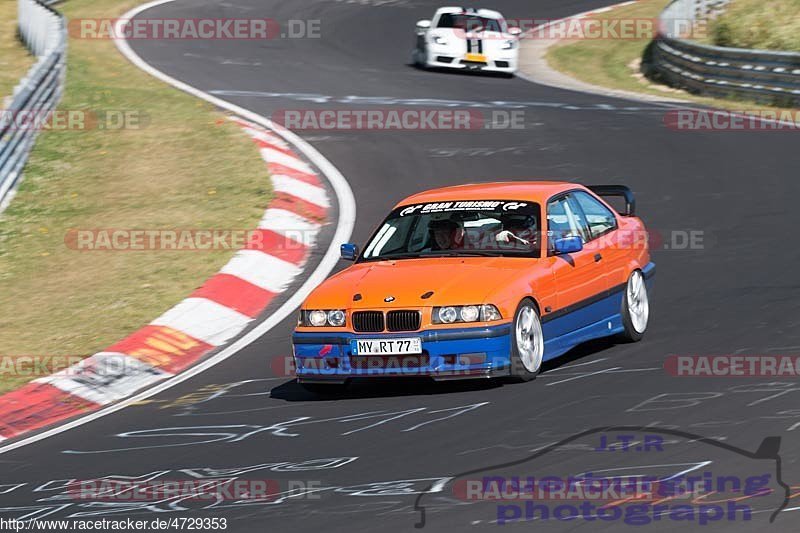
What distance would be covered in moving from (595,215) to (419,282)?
213 centimetres

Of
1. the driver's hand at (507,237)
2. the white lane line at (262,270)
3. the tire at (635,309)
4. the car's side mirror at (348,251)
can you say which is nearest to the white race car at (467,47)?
the white lane line at (262,270)

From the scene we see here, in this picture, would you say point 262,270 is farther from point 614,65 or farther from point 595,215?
point 614,65

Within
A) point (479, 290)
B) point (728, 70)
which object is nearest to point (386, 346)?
point (479, 290)

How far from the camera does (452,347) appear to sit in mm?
8547

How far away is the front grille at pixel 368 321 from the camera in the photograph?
8.70m

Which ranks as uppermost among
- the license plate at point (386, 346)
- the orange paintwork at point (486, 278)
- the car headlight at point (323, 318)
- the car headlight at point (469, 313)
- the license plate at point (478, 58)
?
the license plate at point (478, 58)

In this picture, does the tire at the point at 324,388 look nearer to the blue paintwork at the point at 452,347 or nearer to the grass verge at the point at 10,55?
the blue paintwork at the point at 452,347

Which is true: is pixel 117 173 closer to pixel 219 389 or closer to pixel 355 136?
pixel 355 136

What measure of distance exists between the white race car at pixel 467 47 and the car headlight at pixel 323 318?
58.0 ft

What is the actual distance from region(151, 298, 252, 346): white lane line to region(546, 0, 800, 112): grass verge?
12501mm

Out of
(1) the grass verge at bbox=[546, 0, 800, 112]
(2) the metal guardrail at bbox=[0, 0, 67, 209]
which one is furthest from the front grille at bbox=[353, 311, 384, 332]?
(1) the grass verge at bbox=[546, 0, 800, 112]

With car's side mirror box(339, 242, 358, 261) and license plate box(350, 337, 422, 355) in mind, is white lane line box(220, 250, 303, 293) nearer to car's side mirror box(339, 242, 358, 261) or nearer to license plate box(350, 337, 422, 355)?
car's side mirror box(339, 242, 358, 261)

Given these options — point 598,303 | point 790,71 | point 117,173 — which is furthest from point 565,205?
point 790,71

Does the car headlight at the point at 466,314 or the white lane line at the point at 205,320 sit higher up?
the car headlight at the point at 466,314
